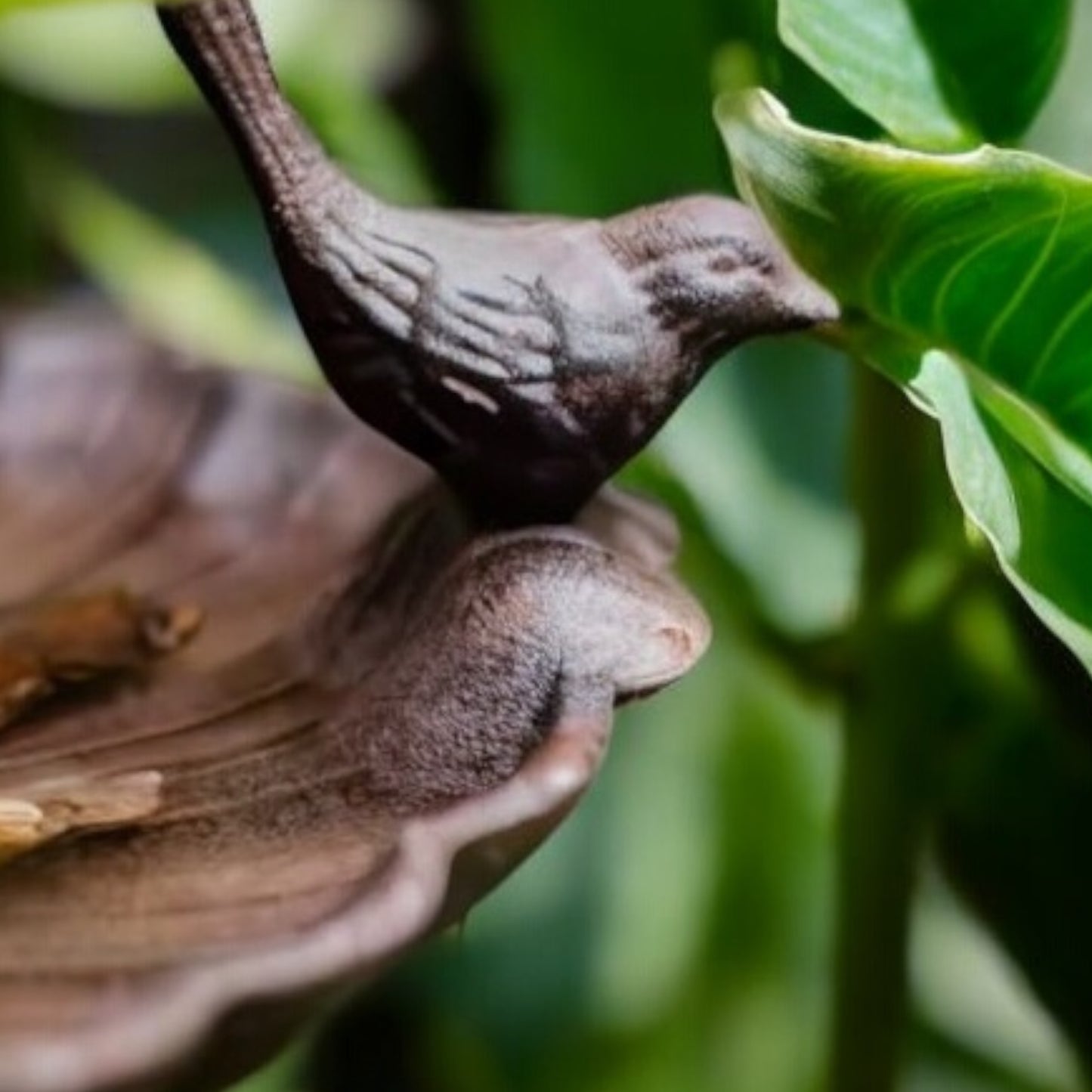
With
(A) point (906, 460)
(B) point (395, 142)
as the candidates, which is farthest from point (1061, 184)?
(B) point (395, 142)

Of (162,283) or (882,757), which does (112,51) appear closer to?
(162,283)

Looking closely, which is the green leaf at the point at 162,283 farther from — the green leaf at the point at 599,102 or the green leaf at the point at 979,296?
the green leaf at the point at 979,296

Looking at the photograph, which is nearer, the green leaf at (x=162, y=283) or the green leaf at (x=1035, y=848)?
the green leaf at (x=1035, y=848)

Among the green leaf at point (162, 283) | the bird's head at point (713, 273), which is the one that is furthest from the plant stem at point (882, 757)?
the green leaf at point (162, 283)

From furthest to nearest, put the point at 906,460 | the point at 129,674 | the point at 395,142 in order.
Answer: the point at 395,142, the point at 906,460, the point at 129,674

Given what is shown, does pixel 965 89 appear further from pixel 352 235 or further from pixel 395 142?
pixel 395 142

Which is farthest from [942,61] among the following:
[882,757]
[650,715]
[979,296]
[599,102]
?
[650,715]
